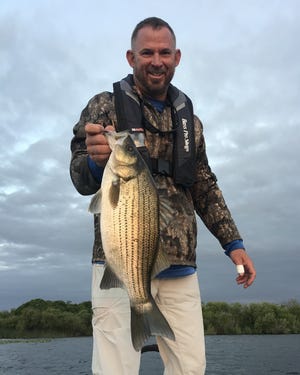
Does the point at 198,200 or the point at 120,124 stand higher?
the point at 120,124

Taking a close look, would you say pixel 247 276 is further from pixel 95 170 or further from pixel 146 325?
pixel 95 170

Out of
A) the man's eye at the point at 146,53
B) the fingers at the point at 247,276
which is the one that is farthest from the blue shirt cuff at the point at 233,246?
the man's eye at the point at 146,53

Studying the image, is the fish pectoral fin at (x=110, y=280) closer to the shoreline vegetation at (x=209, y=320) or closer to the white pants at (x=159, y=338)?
the white pants at (x=159, y=338)

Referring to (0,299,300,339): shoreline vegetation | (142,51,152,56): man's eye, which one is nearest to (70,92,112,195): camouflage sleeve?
(142,51,152,56): man's eye

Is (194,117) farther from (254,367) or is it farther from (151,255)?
(254,367)

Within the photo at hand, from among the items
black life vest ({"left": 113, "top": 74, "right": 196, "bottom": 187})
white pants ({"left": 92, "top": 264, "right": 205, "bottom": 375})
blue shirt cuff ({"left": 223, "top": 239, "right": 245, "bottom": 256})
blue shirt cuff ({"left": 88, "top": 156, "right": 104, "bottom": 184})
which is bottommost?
white pants ({"left": 92, "top": 264, "right": 205, "bottom": 375})

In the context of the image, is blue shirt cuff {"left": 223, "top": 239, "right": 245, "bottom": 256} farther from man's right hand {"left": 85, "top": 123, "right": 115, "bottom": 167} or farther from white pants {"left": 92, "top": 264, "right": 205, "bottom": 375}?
man's right hand {"left": 85, "top": 123, "right": 115, "bottom": 167}

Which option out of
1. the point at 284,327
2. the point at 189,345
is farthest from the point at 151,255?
the point at 284,327
